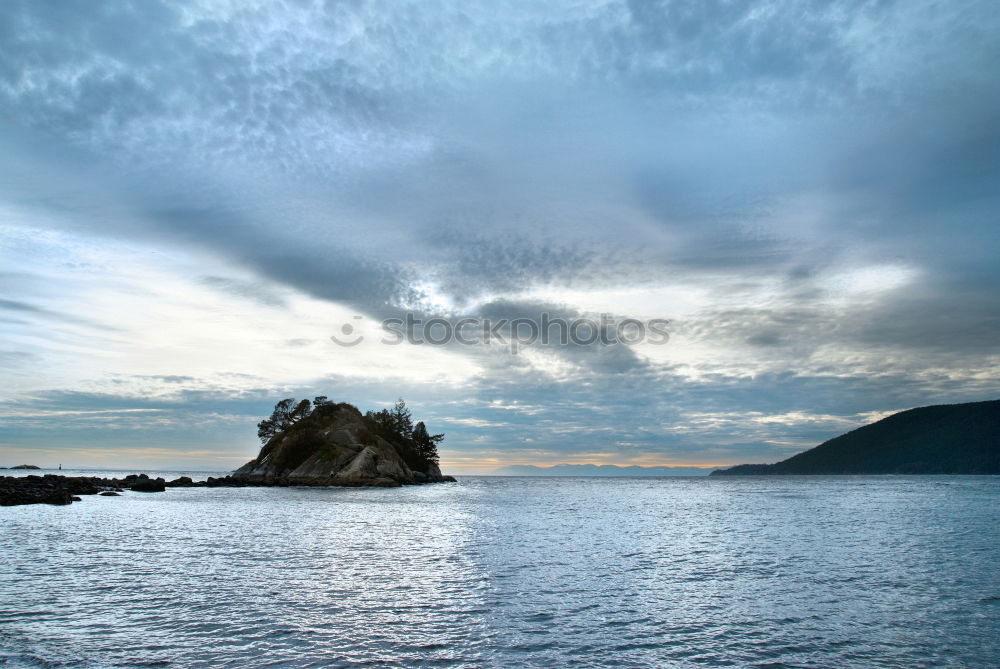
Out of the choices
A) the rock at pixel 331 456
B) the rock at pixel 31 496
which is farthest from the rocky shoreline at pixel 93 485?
the rock at pixel 331 456

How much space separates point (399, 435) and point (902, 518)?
149220 millimetres

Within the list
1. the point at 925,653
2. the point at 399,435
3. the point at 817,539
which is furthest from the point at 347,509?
the point at 399,435

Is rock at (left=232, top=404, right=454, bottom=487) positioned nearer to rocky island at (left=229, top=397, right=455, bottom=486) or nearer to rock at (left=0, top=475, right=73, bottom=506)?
rocky island at (left=229, top=397, right=455, bottom=486)

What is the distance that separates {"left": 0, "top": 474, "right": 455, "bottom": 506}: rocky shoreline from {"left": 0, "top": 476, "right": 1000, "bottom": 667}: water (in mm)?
36792

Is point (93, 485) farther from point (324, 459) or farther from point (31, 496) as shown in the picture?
point (324, 459)

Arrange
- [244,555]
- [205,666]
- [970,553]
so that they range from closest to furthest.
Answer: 1. [205,666]
2. [244,555]
3. [970,553]

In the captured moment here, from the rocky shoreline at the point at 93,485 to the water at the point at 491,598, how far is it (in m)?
36.8

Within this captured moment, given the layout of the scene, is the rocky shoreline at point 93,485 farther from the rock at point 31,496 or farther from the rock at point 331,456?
the rock at point 331,456

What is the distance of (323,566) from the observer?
107ft

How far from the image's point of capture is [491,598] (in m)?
25.0

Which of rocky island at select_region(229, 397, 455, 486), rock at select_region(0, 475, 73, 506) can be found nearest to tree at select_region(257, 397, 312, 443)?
rocky island at select_region(229, 397, 455, 486)

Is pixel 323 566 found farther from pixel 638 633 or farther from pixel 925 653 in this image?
pixel 925 653

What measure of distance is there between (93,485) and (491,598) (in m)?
121

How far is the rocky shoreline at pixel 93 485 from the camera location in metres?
79.2
